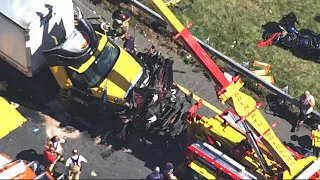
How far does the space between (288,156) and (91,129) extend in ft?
19.2

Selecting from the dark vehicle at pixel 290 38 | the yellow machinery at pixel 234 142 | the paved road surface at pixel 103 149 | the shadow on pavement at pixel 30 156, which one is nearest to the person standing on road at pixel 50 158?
the paved road surface at pixel 103 149

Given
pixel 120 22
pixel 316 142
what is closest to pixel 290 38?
pixel 316 142

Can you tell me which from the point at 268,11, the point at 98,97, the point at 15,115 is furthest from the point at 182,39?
the point at 268,11

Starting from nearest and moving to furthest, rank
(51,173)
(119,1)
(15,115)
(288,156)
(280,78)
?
(288,156), (51,173), (15,115), (280,78), (119,1)

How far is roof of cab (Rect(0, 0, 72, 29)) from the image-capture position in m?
17.4

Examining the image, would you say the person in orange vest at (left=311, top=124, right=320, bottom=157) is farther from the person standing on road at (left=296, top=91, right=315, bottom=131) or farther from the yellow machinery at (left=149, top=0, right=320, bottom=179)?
the yellow machinery at (left=149, top=0, right=320, bottom=179)

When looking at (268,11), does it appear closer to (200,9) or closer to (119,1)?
(200,9)

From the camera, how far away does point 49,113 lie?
1900 centimetres

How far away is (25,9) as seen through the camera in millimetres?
17609

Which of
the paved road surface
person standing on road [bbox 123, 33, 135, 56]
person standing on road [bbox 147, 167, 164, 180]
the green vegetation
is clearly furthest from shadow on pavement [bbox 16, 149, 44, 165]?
the green vegetation

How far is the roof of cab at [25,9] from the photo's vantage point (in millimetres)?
17422

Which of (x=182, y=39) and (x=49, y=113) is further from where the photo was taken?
(x=49, y=113)

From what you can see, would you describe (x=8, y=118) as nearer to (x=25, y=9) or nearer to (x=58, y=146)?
(x=58, y=146)

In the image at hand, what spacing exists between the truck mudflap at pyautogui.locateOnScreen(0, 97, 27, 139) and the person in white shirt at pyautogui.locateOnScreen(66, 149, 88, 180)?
2412 mm
